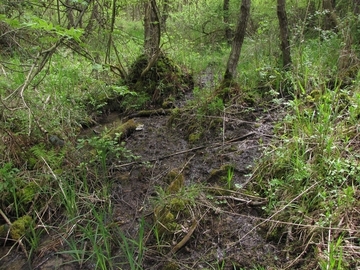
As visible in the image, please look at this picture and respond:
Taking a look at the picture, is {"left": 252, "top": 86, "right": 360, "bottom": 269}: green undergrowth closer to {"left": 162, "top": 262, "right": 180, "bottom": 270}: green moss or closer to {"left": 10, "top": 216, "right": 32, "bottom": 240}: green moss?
{"left": 162, "top": 262, "right": 180, "bottom": 270}: green moss

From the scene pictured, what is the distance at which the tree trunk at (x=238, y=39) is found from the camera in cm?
377

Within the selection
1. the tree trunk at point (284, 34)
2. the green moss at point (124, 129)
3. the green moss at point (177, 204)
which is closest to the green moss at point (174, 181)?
the green moss at point (177, 204)

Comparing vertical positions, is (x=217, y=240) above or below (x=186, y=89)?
below

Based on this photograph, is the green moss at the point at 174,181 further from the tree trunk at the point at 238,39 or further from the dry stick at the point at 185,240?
the tree trunk at the point at 238,39

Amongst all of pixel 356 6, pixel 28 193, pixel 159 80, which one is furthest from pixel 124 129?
pixel 356 6

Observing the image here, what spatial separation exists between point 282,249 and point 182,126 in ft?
7.01

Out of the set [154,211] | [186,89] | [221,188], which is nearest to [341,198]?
[221,188]

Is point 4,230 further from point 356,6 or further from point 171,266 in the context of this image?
point 356,6

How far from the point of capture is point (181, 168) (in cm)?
303

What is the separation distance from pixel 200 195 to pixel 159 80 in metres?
2.74

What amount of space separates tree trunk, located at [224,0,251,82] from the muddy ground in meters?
0.58

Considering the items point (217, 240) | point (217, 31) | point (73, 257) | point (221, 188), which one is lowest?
point (73, 257)

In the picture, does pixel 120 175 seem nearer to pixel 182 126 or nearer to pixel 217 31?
pixel 182 126

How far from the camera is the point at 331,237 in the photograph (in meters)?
1.88
